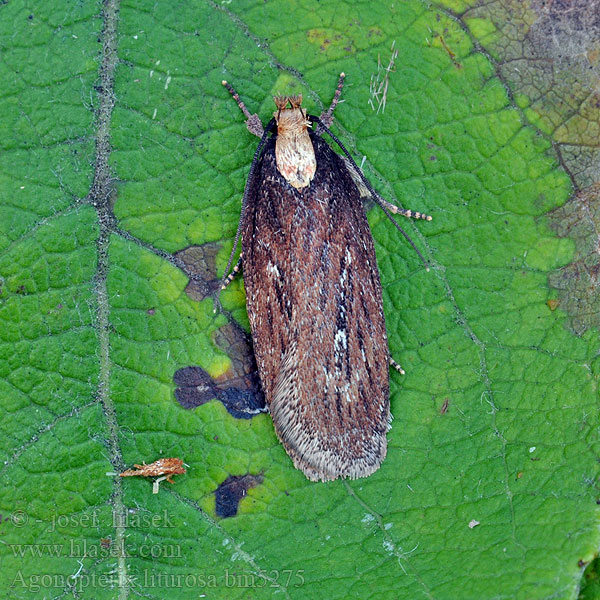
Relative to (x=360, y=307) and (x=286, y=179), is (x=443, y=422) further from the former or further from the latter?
(x=286, y=179)

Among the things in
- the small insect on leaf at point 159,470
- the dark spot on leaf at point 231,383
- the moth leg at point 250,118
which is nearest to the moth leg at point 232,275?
the dark spot on leaf at point 231,383

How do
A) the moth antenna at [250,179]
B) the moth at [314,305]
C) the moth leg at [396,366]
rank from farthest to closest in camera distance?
the moth leg at [396,366]
the moth antenna at [250,179]
the moth at [314,305]

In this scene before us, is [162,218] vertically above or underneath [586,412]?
above

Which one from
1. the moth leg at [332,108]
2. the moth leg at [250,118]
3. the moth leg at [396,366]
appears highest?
the moth leg at [332,108]

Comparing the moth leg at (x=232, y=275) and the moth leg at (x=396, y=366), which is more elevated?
the moth leg at (x=232, y=275)

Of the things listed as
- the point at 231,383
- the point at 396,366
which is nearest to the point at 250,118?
the point at 231,383

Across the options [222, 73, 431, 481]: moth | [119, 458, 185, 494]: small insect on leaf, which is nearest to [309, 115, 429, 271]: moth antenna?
[222, 73, 431, 481]: moth

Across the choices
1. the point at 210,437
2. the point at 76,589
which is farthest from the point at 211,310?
the point at 76,589

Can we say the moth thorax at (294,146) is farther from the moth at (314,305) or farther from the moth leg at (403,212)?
the moth leg at (403,212)
